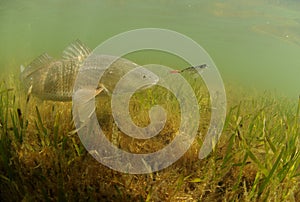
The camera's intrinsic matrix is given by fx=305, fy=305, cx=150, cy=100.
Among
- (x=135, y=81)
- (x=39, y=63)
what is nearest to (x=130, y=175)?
(x=135, y=81)

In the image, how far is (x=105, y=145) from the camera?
342cm

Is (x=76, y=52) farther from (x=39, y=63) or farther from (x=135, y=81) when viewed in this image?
(x=135, y=81)

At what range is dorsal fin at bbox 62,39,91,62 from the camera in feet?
13.1

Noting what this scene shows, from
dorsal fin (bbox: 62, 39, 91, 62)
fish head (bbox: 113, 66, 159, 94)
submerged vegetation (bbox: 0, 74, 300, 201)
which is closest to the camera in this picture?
submerged vegetation (bbox: 0, 74, 300, 201)

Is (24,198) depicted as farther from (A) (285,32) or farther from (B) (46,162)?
(A) (285,32)

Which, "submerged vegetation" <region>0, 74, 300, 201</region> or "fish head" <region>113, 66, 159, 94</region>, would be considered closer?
"submerged vegetation" <region>0, 74, 300, 201</region>

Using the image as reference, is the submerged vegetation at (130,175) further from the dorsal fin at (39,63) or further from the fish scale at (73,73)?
the dorsal fin at (39,63)

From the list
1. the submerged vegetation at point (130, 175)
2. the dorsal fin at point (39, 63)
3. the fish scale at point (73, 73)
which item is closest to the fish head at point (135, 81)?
the fish scale at point (73, 73)

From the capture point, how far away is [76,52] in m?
4.00

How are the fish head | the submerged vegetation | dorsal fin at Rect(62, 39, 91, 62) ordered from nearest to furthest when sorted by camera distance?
the submerged vegetation < the fish head < dorsal fin at Rect(62, 39, 91, 62)

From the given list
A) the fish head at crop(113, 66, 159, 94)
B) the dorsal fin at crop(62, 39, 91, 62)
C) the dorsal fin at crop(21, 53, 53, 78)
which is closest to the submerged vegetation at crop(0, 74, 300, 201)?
the fish head at crop(113, 66, 159, 94)

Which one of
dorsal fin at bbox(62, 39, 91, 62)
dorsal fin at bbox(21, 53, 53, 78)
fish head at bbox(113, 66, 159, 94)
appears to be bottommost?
fish head at bbox(113, 66, 159, 94)

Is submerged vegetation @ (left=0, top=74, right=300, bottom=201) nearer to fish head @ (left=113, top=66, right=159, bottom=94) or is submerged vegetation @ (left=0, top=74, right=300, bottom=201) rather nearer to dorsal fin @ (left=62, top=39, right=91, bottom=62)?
fish head @ (left=113, top=66, right=159, bottom=94)

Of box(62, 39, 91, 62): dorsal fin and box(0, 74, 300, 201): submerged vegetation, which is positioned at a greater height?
box(62, 39, 91, 62): dorsal fin
